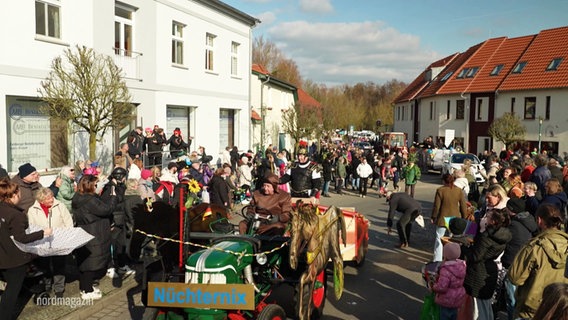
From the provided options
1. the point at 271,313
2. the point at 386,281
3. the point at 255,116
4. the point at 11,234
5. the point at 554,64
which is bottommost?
the point at 386,281

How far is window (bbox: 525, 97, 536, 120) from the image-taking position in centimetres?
3469

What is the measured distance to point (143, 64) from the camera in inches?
688

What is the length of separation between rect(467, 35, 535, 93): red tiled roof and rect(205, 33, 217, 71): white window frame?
24.0 m

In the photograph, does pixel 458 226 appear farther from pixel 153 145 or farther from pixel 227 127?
pixel 227 127

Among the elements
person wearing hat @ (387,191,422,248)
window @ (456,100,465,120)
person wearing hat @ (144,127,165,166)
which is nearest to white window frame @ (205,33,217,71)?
person wearing hat @ (144,127,165,166)

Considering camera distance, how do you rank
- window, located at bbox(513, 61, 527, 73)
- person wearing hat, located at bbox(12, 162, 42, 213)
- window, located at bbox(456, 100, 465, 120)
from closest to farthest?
person wearing hat, located at bbox(12, 162, 42, 213), window, located at bbox(513, 61, 527, 73), window, located at bbox(456, 100, 465, 120)

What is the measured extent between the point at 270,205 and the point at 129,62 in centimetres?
1155

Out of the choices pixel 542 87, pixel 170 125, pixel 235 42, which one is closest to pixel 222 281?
pixel 170 125

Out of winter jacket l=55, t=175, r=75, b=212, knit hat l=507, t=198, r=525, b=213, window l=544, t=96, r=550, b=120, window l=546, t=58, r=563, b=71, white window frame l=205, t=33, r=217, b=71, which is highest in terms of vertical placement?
window l=546, t=58, r=563, b=71

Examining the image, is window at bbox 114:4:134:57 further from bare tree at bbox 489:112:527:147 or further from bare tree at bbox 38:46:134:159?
bare tree at bbox 489:112:527:147

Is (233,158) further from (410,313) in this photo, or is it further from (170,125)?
(410,313)

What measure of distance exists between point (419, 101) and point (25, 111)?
41743mm

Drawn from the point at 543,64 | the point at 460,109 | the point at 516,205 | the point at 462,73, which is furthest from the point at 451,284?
the point at 462,73

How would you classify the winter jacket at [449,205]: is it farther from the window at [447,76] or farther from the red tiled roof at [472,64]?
the window at [447,76]
